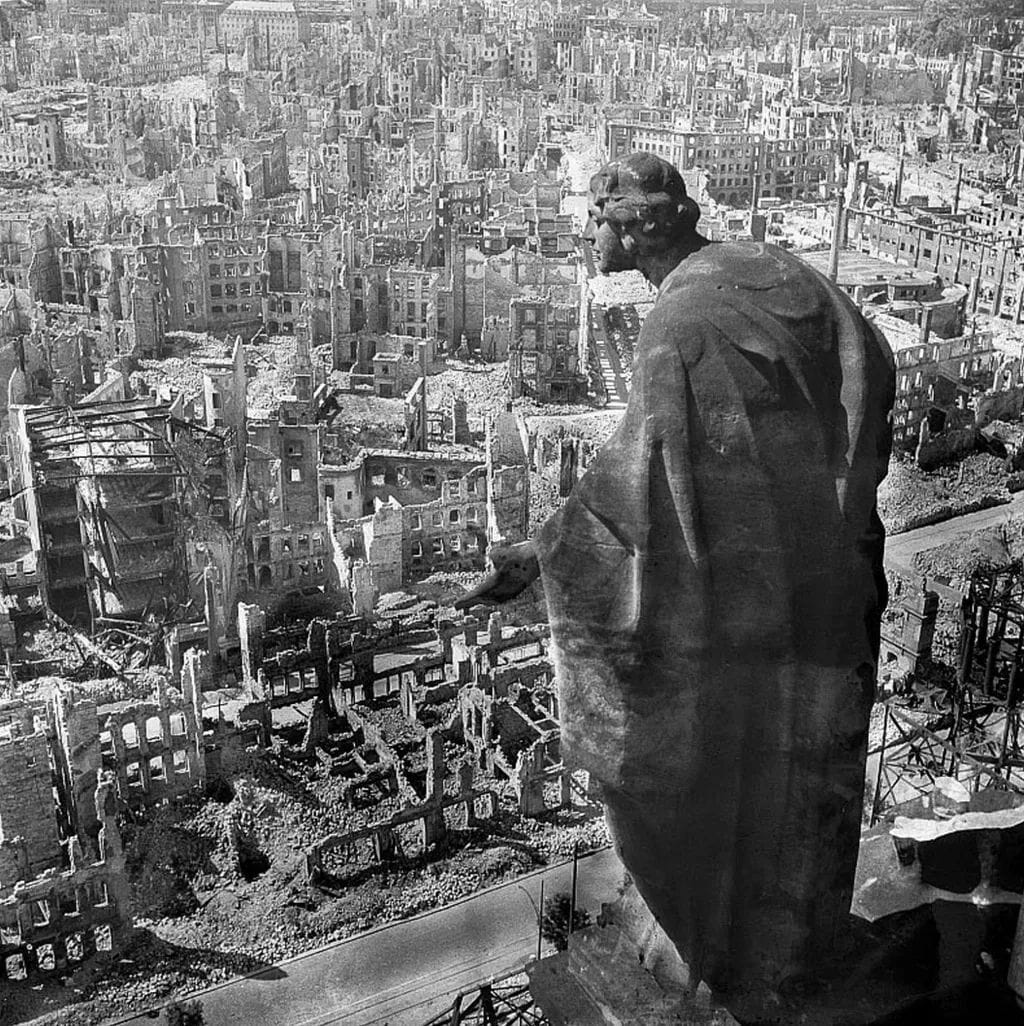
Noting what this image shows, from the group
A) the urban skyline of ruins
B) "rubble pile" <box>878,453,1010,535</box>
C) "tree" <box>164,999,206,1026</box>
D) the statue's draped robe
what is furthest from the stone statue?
"rubble pile" <box>878,453,1010,535</box>

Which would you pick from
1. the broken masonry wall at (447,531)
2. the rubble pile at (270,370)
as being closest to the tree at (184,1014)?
the broken masonry wall at (447,531)

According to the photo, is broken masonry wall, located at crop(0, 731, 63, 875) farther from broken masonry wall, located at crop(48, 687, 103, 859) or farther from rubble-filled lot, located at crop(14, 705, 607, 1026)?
rubble-filled lot, located at crop(14, 705, 607, 1026)

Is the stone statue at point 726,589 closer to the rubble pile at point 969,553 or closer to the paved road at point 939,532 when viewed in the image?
the rubble pile at point 969,553

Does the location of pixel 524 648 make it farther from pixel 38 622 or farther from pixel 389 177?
pixel 389 177

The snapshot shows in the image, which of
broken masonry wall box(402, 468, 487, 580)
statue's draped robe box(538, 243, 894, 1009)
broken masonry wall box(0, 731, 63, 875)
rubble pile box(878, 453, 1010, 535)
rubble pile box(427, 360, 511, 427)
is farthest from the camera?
rubble pile box(427, 360, 511, 427)

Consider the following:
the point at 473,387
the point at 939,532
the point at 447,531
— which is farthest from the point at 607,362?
the point at 447,531

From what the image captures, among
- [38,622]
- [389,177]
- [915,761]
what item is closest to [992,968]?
[915,761]

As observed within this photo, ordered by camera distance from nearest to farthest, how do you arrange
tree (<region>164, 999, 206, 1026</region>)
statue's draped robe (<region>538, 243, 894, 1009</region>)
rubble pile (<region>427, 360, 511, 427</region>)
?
statue's draped robe (<region>538, 243, 894, 1009</region>), tree (<region>164, 999, 206, 1026</region>), rubble pile (<region>427, 360, 511, 427</region>)

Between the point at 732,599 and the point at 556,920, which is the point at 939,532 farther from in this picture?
the point at 732,599
